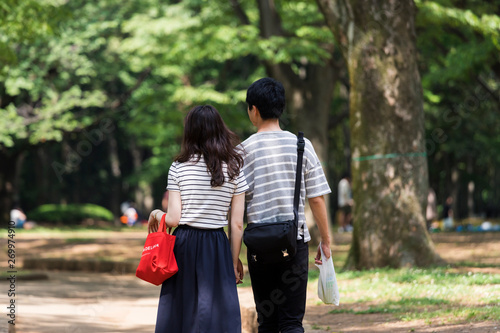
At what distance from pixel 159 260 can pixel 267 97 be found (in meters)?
1.23

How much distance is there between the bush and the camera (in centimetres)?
3603

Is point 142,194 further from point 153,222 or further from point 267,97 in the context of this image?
point 267,97

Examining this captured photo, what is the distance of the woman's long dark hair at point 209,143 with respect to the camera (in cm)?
445

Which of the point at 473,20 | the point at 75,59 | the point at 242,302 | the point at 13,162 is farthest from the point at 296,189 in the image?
the point at 13,162

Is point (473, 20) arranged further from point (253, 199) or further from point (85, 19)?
point (85, 19)

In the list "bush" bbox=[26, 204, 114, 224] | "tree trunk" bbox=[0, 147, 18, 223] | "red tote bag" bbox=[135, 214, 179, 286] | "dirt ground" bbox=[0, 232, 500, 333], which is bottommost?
"dirt ground" bbox=[0, 232, 500, 333]

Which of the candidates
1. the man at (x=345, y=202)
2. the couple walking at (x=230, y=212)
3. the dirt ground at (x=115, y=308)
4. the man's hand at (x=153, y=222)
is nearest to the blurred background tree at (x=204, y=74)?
the man at (x=345, y=202)

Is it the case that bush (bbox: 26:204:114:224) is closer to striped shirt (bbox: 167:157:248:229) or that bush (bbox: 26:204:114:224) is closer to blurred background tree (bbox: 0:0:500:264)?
blurred background tree (bbox: 0:0:500:264)

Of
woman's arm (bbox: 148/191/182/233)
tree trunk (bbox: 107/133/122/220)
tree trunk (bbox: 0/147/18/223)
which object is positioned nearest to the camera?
woman's arm (bbox: 148/191/182/233)

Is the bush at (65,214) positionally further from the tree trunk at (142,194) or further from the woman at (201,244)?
the woman at (201,244)

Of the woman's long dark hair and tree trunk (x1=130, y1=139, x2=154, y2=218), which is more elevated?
tree trunk (x1=130, y1=139, x2=154, y2=218)

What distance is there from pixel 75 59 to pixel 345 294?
69.1 feet

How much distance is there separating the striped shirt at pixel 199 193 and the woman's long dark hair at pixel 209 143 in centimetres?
4

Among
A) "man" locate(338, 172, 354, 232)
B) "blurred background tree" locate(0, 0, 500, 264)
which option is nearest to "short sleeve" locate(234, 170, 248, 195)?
"blurred background tree" locate(0, 0, 500, 264)
